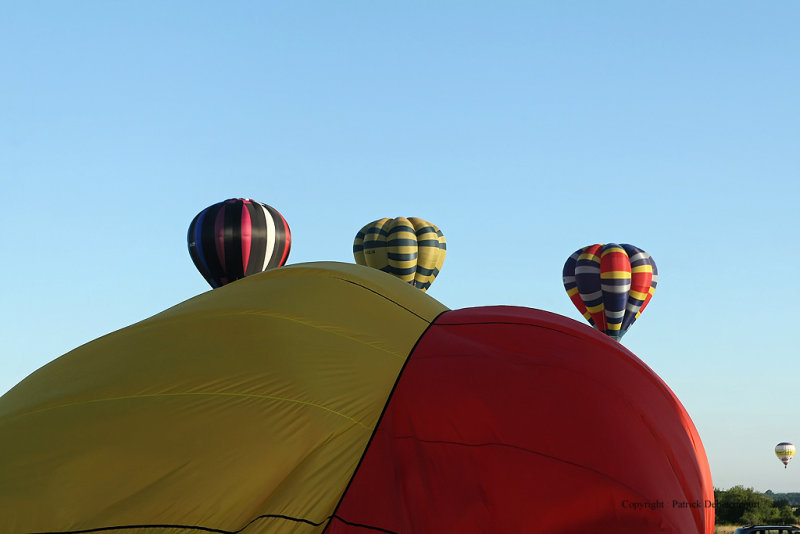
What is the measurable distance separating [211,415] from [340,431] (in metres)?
0.64

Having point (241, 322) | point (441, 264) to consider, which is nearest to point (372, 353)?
point (241, 322)

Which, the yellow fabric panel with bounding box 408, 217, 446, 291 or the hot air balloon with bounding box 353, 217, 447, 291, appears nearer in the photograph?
the hot air balloon with bounding box 353, 217, 447, 291

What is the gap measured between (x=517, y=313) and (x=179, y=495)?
2553 millimetres

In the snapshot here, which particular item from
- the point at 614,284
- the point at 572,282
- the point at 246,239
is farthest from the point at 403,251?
the point at 246,239

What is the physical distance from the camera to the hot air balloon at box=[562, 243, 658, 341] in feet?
89.4

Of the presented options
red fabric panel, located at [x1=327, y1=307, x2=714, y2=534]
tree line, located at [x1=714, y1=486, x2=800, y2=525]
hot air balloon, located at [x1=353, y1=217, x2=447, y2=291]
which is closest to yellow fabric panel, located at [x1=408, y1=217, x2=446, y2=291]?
hot air balloon, located at [x1=353, y1=217, x2=447, y2=291]

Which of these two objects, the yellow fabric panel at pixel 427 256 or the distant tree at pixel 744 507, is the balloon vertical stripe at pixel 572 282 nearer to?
the yellow fabric panel at pixel 427 256

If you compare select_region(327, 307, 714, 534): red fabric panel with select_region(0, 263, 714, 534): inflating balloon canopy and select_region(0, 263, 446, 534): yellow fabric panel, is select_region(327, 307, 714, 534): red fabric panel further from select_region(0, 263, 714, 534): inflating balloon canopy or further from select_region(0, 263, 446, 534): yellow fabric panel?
select_region(0, 263, 446, 534): yellow fabric panel

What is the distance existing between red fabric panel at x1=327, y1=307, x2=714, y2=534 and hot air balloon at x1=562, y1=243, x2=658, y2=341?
862 inches

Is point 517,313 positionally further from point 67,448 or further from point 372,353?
point 67,448

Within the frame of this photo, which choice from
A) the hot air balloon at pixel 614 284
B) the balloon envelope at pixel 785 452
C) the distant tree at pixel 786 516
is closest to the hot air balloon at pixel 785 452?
the balloon envelope at pixel 785 452

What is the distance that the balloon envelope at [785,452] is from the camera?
45.7 meters

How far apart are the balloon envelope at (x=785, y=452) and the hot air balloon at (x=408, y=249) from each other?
79.2 feet

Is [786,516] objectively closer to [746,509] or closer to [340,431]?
[746,509]
